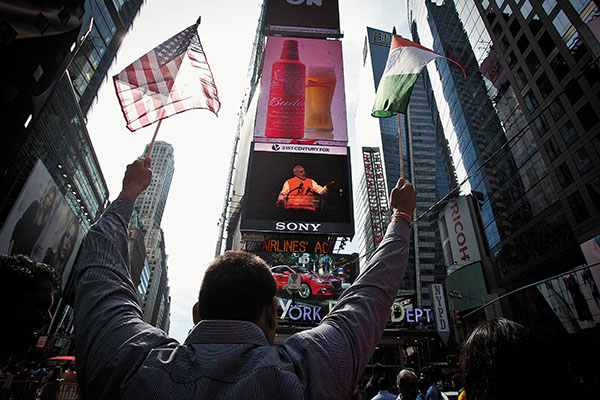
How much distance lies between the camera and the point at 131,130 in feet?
19.5

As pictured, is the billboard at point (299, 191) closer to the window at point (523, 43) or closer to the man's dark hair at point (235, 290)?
the man's dark hair at point (235, 290)

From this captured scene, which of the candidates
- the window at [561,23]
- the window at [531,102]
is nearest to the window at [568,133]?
the window at [531,102]

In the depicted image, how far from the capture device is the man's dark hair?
111 cm

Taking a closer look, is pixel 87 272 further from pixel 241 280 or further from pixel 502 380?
pixel 502 380

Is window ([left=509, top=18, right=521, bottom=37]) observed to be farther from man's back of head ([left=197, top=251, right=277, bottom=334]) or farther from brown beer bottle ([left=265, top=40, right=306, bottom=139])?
man's back of head ([left=197, top=251, right=277, bottom=334])

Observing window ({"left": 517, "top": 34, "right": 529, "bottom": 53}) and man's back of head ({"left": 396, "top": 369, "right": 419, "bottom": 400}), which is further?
window ({"left": 517, "top": 34, "right": 529, "bottom": 53})

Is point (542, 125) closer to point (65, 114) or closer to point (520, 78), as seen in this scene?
point (520, 78)

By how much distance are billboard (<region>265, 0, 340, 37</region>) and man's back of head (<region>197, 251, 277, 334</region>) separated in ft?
67.2

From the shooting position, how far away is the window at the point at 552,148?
25747mm

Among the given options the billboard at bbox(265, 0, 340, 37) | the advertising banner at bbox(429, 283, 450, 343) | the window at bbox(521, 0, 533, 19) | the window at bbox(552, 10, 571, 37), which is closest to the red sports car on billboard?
the advertising banner at bbox(429, 283, 450, 343)

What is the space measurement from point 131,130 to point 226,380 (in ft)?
20.4

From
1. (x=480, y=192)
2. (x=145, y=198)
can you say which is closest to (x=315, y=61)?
(x=480, y=192)

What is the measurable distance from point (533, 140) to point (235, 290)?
1423 inches

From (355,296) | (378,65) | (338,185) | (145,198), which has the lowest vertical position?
(355,296)
